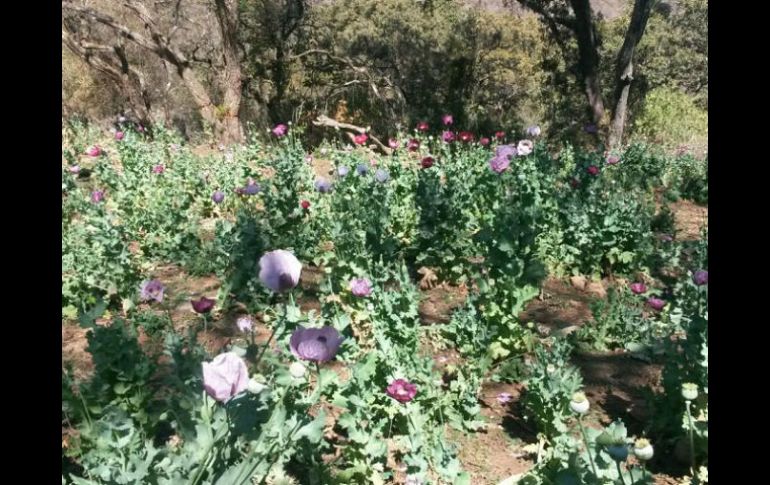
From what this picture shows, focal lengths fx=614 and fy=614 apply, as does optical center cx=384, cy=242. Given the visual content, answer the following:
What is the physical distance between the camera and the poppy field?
1.68 meters

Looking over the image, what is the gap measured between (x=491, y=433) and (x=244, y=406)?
4.54 ft

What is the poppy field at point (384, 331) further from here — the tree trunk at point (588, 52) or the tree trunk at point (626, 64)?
the tree trunk at point (588, 52)

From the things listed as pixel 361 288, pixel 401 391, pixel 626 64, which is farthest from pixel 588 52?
pixel 401 391

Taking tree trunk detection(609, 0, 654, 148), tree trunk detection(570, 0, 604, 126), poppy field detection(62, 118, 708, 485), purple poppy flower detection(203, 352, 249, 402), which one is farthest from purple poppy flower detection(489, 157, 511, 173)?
tree trunk detection(570, 0, 604, 126)

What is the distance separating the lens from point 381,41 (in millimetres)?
14719

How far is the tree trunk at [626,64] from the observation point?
930 centimetres

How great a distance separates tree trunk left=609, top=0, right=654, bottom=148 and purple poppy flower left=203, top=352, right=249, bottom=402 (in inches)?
362

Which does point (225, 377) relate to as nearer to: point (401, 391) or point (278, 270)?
point (278, 270)

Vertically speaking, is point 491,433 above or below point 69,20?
below

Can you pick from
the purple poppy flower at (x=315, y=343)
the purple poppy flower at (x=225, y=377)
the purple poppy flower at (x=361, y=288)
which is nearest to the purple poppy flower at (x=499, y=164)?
the purple poppy flower at (x=361, y=288)

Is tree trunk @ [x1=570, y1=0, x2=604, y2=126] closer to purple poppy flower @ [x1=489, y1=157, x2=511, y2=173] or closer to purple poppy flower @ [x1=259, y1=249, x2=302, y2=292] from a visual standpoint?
purple poppy flower @ [x1=489, y1=157, x2=511, y2=173]
